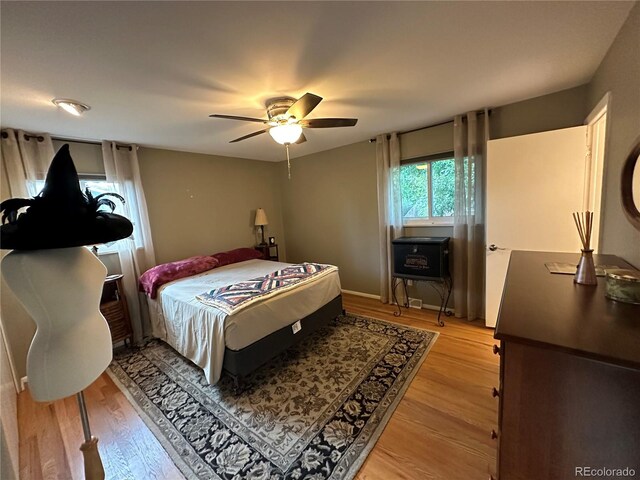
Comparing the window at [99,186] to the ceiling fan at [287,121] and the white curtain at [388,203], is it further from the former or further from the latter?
the white curtain at [388,203]

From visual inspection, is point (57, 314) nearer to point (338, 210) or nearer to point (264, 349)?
point (264, 349)

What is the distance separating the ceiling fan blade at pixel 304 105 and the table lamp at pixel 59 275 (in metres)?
1.30

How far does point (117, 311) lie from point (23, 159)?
5.59ft

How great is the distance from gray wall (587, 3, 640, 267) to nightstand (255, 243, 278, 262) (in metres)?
3.93

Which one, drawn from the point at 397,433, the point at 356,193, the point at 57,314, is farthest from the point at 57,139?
the point at 397,433

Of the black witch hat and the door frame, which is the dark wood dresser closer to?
the black witch hat

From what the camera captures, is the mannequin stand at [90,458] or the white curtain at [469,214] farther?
the white curtain at [469,214]

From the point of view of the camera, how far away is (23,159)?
238 centimetres

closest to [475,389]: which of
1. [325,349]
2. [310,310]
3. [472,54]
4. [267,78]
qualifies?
[325,349]

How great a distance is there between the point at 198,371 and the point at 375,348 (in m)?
1.73

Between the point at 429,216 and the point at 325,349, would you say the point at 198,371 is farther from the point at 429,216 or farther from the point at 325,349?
the point at 429,216

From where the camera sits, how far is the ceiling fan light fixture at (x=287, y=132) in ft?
6.82

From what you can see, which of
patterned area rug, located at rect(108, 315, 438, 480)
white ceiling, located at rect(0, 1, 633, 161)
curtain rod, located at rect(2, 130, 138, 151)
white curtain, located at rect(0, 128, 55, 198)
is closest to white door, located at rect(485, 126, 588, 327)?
white ceiling, located at rect(0, 1, 633, 161)

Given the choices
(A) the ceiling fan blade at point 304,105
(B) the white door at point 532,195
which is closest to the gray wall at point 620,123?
(B) the white door at point 532,195
